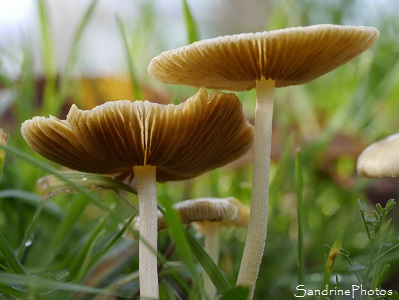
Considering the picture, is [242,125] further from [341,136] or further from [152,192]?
[341,136]

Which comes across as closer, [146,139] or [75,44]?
[146,139]

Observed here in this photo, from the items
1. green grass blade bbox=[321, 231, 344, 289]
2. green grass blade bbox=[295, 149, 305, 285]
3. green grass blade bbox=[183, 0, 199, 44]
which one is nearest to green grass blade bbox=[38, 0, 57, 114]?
green grass blade bbox=[183, 0, 199, 44]

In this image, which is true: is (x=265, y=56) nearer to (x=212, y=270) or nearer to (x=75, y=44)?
(x=212, y=270)

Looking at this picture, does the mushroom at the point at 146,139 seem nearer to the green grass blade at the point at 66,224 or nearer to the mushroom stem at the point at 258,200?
the mushroom stem at the point at 258,200

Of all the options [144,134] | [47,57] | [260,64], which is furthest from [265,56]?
[47,57]

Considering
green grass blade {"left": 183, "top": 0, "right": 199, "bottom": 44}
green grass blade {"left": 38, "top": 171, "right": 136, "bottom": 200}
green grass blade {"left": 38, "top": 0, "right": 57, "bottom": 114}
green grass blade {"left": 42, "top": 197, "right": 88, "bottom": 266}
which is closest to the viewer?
green grass blade {"left": 38, "top": 171, "right": 136, "bottom": 200}

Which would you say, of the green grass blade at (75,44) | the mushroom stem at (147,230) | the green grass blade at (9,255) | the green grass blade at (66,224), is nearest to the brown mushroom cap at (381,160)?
the mushroom stem at (147,230)

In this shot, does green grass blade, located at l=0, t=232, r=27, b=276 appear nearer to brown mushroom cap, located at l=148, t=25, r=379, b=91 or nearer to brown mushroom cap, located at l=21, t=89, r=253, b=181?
brown mushroom cap, located at l=21, t=89, r=253, b=181
